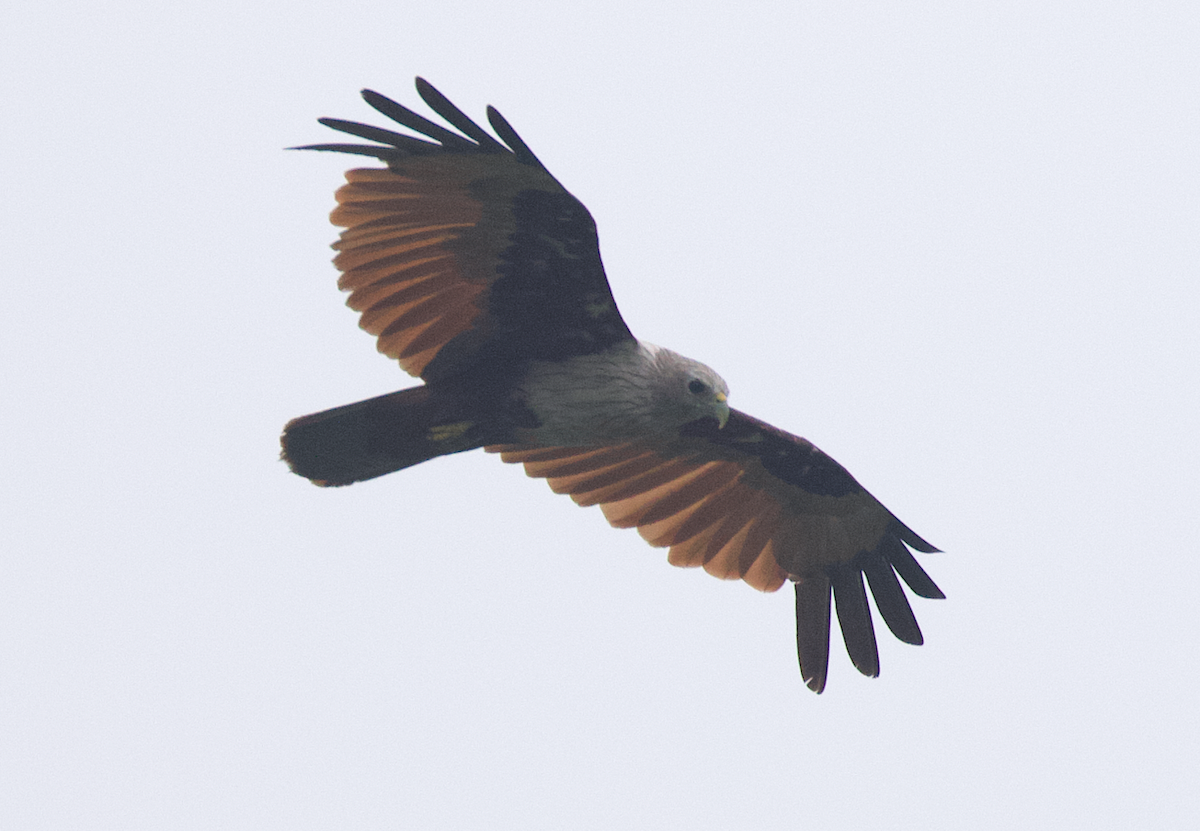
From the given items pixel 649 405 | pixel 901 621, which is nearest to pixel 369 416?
pixel 649 405

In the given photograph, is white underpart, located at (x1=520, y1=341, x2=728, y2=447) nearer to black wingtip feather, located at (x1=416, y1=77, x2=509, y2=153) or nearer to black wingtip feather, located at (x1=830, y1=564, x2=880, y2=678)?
black wingtip feather, located at (x1=416, y1=77, x2=509, y2=153)

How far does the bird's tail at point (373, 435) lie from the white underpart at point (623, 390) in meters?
0.48

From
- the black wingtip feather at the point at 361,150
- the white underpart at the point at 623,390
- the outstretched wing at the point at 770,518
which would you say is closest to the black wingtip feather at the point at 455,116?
the black wingtip feather at the point at 361,150

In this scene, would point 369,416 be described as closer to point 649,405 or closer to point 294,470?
point 294,470

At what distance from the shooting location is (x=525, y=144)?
7.95 meters

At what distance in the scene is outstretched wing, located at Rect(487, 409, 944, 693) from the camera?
9.78m

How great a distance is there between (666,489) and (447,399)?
1.96 meters

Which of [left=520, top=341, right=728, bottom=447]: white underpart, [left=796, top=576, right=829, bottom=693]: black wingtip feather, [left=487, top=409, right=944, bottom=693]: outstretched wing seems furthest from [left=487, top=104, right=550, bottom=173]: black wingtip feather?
[left=796, top=576, right=829, bottom=693]: black wingtip feather

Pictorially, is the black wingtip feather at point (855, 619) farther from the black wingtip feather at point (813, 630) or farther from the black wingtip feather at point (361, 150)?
the black wingtip feather at point (361, 150)

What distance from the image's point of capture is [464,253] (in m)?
8.56

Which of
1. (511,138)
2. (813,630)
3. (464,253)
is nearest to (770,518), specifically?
(813,630)

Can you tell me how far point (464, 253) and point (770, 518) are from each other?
2.94 metres

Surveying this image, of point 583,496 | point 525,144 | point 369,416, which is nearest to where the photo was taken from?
point 525,144

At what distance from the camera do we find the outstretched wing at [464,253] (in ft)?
26.7
